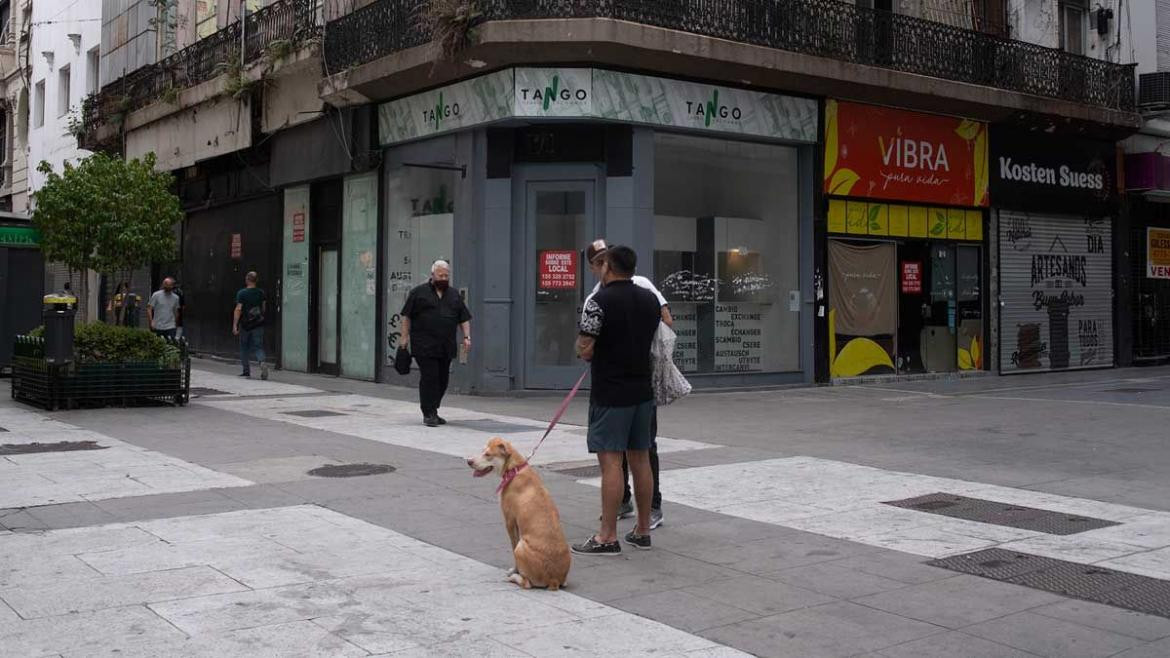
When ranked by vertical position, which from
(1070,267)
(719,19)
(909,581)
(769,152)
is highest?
(719,19)

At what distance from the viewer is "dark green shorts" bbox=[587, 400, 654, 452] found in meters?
6.02

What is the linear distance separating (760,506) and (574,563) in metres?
2.07

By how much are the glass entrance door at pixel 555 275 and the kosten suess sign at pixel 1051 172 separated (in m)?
9.33

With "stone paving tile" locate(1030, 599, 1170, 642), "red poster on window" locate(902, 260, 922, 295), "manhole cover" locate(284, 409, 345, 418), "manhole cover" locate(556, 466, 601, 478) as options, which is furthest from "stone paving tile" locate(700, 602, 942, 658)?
"red poster on window" locate(902, 260, 922, 295)

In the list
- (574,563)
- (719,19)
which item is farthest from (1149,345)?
(574,563)

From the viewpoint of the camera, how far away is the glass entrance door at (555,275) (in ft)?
52.5

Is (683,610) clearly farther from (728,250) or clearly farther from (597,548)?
(728,250)

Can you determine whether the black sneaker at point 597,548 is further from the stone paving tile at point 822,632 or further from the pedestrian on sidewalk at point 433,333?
the pedestrian on sidewalk at point 433,333

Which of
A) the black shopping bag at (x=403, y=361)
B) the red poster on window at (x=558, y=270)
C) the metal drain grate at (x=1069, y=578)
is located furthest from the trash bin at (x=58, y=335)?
the metal drain grate at (x=1069, y=578)

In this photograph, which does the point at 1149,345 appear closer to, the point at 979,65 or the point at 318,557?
the point at 979,65

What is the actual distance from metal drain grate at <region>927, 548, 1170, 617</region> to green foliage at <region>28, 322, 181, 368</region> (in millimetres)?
10830

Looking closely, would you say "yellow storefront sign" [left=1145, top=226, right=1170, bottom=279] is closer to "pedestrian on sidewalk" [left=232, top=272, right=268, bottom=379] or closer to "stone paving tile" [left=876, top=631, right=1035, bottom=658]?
"pedestrian on sidewalk" [left=232, top=272, right=268, bottom=379]

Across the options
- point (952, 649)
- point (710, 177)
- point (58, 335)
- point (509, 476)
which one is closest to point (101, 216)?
point (58, 335)

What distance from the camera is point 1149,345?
24.0 m
